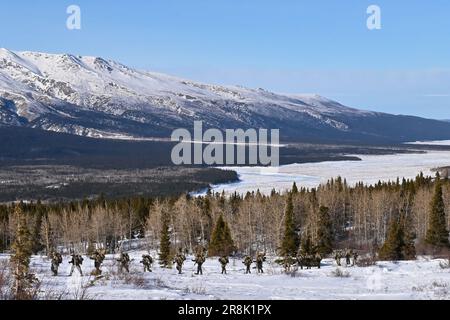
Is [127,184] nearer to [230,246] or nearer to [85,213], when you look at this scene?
[85,213]

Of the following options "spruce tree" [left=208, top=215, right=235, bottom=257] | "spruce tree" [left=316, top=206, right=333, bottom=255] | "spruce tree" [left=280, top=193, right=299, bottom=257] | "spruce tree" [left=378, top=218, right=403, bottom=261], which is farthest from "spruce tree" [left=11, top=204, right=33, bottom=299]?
"spruce tree" [left=316, top=206, right=333, bottom=255]

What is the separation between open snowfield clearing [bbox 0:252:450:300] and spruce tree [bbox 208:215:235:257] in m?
20.4

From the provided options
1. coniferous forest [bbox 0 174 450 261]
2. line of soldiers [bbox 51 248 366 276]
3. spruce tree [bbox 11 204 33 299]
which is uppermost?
spruce tree [bbox 11 204 33 299]

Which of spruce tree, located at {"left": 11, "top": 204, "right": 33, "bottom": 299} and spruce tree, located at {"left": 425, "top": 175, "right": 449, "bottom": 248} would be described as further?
spruce tree, located at {"left": 425, "top": 175, "right": 449, "bottom": 248}

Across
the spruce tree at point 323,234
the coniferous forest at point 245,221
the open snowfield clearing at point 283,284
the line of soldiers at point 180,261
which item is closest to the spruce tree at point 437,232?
the coniferous forest at point 245,221

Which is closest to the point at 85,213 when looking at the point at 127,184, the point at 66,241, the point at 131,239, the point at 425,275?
the point at 66,241

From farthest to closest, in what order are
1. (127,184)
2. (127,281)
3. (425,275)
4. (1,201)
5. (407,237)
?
→ (127,184) < (1,201) < (407,237) < (425,275) < (127,281)

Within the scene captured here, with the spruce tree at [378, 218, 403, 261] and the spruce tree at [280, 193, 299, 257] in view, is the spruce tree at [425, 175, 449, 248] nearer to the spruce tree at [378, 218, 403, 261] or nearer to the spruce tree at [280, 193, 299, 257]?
the spruce tree at [378, 218, 403, 261]

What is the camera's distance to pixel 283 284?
25359 mm

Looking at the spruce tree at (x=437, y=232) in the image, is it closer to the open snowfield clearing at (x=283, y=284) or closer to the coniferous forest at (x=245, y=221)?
the coniferous forest at (x=245, y=221)

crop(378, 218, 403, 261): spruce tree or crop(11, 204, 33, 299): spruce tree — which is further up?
crop(11, 204, 33, 299): spruce tree

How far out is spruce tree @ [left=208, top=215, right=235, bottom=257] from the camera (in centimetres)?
5500
